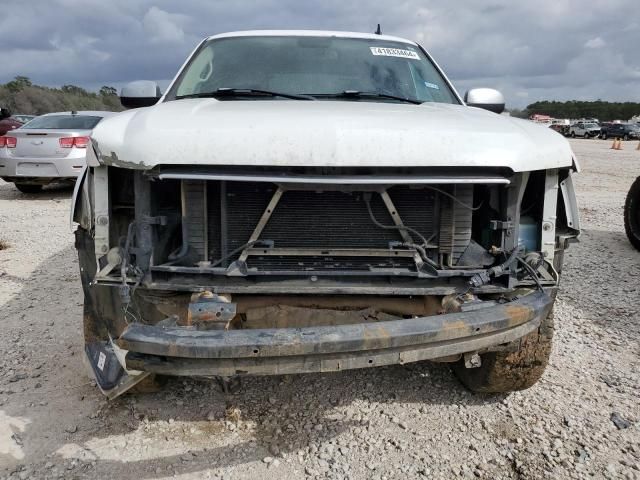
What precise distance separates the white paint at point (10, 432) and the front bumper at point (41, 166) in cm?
735

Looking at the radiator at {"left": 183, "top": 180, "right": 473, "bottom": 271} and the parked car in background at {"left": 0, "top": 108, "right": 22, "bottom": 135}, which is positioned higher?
Answer: the parked car in background at {"left": 0, "top": 108, "right": 22, "bottom": 135}

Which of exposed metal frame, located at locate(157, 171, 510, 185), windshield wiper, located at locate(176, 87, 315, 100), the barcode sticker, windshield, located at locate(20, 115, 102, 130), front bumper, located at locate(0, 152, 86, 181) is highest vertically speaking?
windshield, located at locate(20, 115, 102, 130)

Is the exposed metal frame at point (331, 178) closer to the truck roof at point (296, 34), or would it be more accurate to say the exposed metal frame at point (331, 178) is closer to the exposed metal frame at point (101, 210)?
the exposed metal frame at point (101, 210)

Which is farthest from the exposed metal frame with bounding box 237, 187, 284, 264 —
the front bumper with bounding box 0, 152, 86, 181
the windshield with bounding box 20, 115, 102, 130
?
the windshield with bounding box 20, 115, 102, 130

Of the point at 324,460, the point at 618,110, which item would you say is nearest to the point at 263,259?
the point at 324,460

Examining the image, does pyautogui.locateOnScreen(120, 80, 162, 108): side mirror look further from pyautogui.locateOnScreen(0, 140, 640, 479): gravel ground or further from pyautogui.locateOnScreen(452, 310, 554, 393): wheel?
pyautogui.locateOnScreen(452, 310, 554, 393): wheel

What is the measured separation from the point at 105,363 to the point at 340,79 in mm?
2222

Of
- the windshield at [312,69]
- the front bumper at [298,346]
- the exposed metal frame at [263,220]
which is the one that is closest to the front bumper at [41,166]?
the windshield at [312,69]

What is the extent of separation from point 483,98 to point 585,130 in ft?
149

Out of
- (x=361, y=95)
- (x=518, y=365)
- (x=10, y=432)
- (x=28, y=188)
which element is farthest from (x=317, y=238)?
(x=28, y=188)

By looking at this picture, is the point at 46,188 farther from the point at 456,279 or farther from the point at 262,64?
the point at 456,279

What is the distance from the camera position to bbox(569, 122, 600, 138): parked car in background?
1705 inches

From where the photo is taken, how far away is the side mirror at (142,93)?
3805mm

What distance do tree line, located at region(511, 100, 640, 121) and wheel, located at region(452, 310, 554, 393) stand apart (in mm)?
66964
